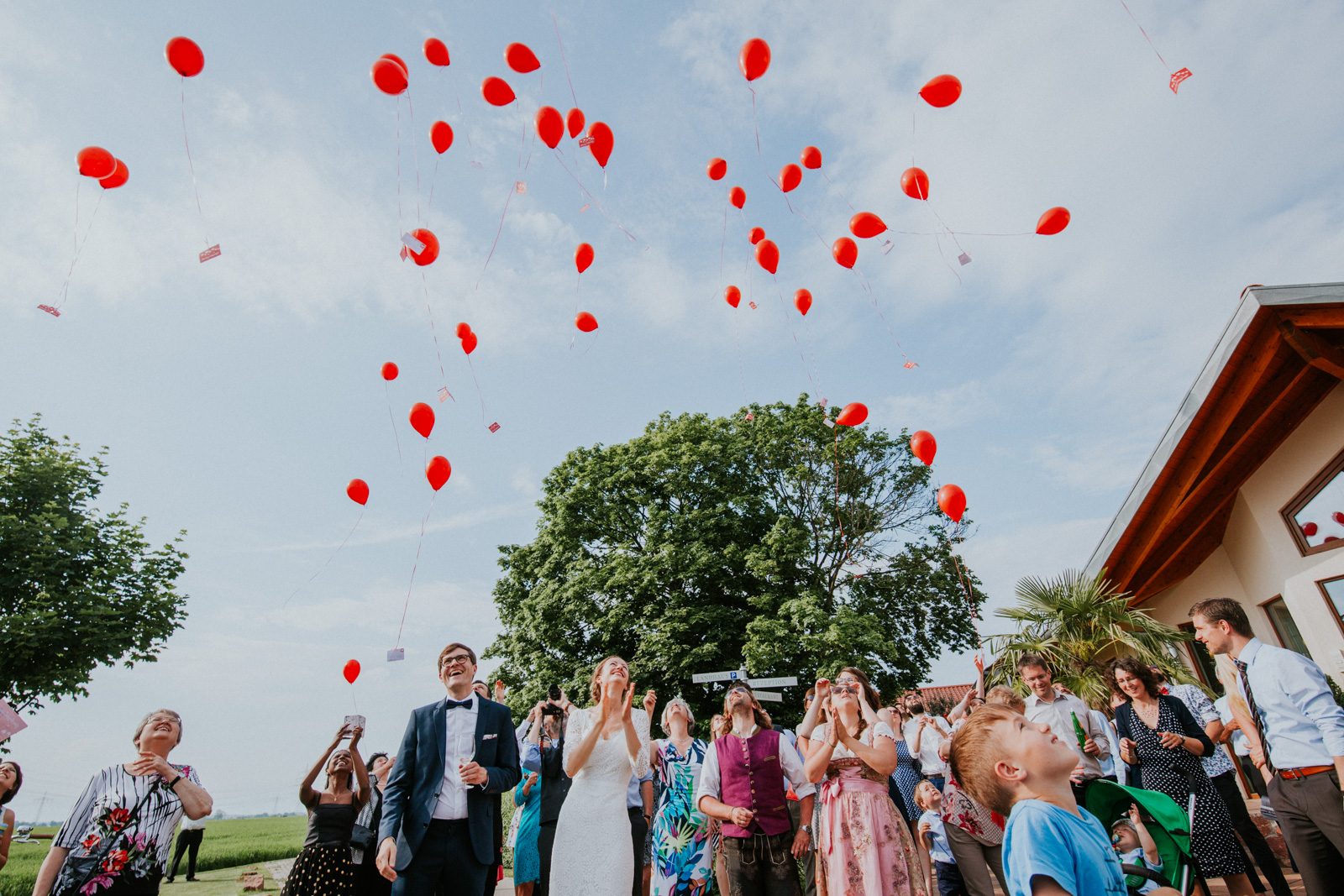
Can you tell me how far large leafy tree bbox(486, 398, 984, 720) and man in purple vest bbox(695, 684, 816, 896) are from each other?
1074 cm

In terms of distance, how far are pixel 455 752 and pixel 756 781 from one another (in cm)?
180

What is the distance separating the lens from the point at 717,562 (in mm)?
16516

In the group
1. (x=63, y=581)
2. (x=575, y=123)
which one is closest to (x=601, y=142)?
(x=575, y=123)

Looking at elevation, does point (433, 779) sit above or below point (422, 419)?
below

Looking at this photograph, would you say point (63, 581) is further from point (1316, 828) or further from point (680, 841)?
point (1316, 828)

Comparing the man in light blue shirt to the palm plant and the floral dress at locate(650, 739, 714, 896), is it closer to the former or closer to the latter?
the floral dress at locate(650, 739, 714, 896)

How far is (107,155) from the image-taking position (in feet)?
17.9

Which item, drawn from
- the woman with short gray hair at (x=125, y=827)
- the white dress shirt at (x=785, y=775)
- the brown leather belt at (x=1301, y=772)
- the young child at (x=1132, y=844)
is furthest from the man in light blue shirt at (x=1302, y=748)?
the woman with short gray hair at (x=125, y=827)

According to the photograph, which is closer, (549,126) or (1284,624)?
(549,126)

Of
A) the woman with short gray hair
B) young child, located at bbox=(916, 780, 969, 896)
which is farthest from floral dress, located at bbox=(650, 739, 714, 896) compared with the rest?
the woman with short gray hair

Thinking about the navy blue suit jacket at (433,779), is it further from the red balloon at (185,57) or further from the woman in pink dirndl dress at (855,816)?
the red balloon at (185,57)

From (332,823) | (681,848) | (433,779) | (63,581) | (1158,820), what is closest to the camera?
(1158,820)

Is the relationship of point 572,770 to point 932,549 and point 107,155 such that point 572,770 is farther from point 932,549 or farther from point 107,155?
point 932,549

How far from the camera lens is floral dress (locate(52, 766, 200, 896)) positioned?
10.9 feet
